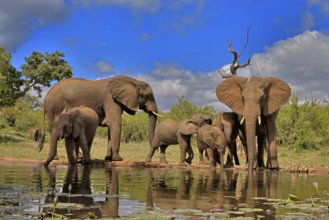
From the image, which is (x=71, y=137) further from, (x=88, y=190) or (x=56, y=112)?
(x=88, y=190)

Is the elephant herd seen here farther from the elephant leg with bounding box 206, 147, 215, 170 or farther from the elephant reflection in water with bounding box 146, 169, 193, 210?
the elephant reflection in water with bounding box 146, 169, 193, 210

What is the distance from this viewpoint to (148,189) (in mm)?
8977

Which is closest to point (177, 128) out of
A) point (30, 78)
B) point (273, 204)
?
point (273, 204)

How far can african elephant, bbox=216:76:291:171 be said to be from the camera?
16.1 metres

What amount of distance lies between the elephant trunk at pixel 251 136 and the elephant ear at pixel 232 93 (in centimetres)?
98

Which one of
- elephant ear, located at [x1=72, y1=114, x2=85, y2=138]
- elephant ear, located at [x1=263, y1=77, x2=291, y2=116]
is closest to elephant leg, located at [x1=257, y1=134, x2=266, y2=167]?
elephant ear, located at [x1=263, y1=77, x2=291, y2=116]

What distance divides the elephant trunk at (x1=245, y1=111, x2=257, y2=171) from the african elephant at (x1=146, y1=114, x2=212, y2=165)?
2426 millimetres

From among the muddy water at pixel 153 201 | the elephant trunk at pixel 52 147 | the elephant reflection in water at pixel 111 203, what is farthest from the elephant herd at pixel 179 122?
the elephant reflection in water at pixel 111 203

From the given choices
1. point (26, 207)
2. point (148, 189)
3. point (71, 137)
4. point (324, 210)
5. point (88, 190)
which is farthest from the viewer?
point (71, 137)

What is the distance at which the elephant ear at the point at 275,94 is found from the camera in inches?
672

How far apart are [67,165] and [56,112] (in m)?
3.39

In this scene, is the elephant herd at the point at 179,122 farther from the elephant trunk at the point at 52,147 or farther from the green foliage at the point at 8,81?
the green foliage at the point at 8,81

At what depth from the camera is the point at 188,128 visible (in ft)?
59.5

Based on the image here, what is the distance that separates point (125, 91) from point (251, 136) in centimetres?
542
